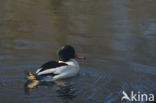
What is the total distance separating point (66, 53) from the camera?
9.21 meters

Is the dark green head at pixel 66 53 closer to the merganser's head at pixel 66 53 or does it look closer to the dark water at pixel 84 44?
the merganser's head at pixel 66 53

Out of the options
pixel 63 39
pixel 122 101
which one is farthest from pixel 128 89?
pixel 63 39

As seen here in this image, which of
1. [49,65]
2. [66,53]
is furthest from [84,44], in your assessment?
[49,65]

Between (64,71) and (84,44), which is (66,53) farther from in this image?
(84,44)

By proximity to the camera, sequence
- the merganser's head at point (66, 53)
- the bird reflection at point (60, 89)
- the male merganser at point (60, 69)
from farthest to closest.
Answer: the merganser's head at point (66, 53) → the male merganser at point (60, 69) → the bird reflection at point (60, 89)

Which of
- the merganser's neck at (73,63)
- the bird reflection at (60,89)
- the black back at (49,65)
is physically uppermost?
the black back at (49,65)

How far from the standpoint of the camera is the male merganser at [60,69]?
325 inches

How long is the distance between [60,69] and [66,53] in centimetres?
70

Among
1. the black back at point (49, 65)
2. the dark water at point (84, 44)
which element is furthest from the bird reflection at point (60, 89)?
the black back at point (49, 65)

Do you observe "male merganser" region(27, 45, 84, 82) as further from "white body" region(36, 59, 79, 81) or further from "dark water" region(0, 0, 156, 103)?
"dark water" region(0, 0, 156, 103)

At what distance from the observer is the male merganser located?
8.24 m

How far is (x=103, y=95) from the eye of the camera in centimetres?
717

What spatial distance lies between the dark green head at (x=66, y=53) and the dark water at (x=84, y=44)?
16.8 inches

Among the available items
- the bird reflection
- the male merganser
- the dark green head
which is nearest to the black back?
the male merganser
